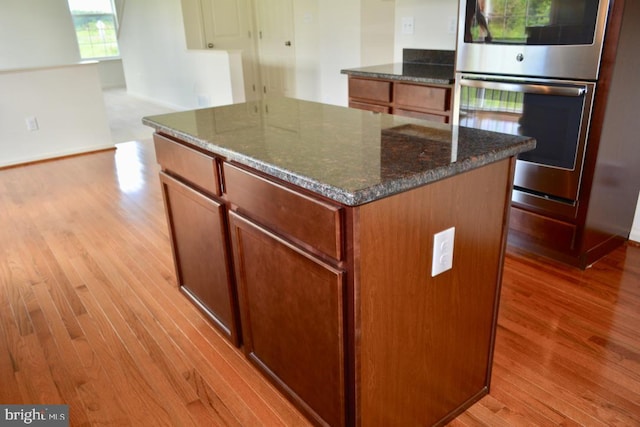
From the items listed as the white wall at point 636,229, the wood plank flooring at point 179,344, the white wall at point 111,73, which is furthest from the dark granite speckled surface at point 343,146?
the white wall at point 111,73

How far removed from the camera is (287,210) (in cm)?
128

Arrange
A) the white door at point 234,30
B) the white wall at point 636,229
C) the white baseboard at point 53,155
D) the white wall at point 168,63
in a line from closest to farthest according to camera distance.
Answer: the white wall at point 636,229, the white baseboard at point 53,155, the white wall at point 168,63, the white door at point 234,30

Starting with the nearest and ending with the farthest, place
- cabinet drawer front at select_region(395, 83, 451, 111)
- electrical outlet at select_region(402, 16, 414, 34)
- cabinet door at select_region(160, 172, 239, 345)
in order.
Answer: cabinet door at select_region(160, 172, 239, 345) < cabinet drawer front at select_region(395, 83, 451, 111) < electrical outlet at select_region(402, 16, 414, 34)

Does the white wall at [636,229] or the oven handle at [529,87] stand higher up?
the oven handle at [529,87]

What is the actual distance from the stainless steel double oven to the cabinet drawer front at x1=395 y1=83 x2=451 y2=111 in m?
0.11

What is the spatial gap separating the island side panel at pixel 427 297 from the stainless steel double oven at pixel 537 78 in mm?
1139

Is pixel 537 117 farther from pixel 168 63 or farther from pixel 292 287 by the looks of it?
pixel 168 63

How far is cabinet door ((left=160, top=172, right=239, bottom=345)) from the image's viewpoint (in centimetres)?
176

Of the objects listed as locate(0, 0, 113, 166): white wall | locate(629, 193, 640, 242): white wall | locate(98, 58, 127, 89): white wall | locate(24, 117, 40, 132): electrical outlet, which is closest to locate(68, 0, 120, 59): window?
locate(98, 58, 127, 89): white wall

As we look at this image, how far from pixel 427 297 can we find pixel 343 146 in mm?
496

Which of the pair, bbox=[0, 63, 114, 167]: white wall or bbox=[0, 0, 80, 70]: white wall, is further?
bbox=[0, 0, 80, 70]: white wall

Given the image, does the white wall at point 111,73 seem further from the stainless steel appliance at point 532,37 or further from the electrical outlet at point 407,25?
the stainless steel appliance at point 532,37

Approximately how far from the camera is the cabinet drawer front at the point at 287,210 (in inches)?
44.5

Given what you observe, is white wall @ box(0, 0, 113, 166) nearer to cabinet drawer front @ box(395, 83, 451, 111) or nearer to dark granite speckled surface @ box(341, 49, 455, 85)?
dark granite speckled surface @ box(341, 49, 455, 85)
